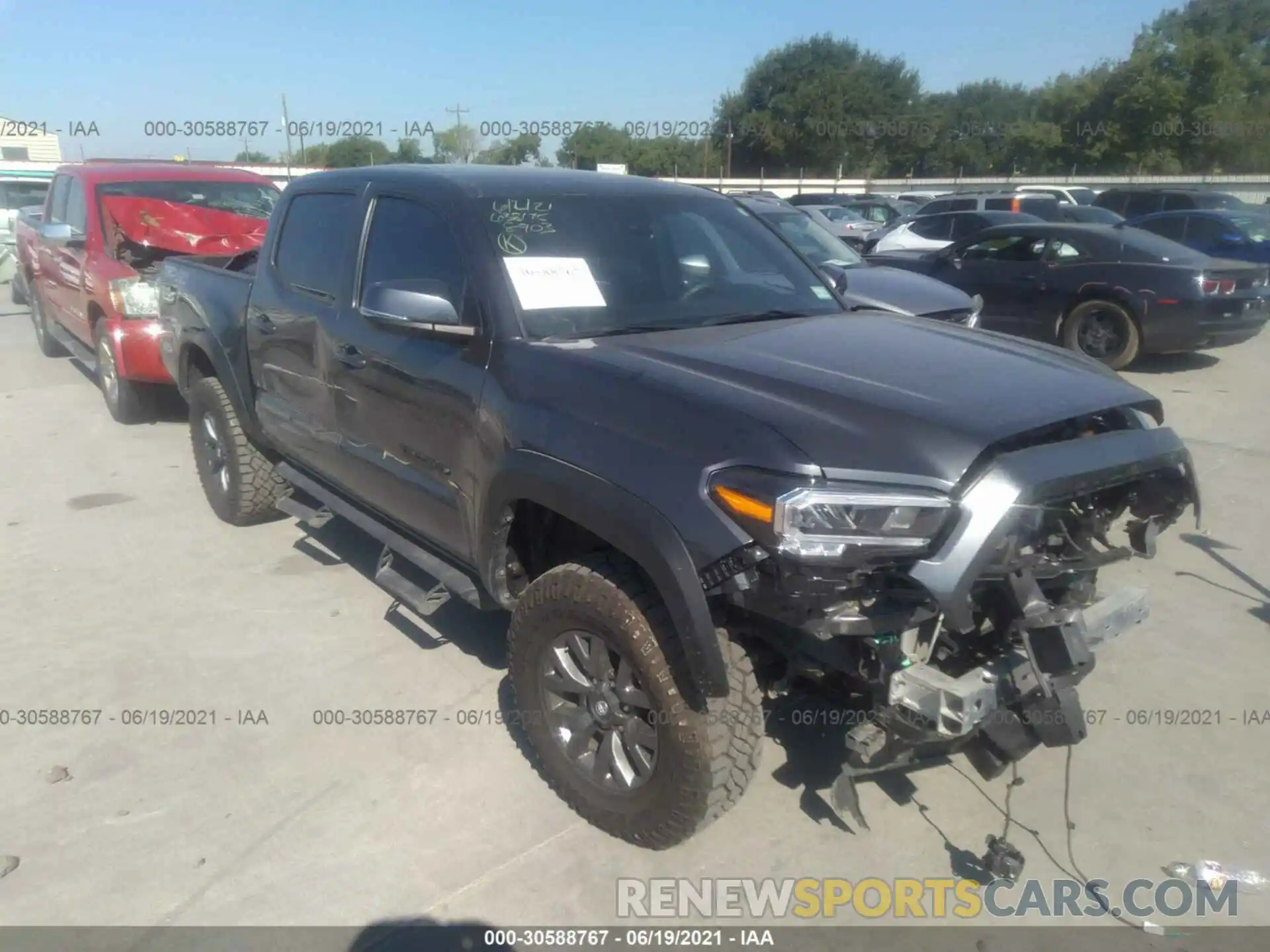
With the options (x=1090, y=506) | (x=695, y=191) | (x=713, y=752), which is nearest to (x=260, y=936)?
(x=713, y=752)

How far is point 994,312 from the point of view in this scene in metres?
10.7

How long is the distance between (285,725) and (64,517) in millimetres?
3144

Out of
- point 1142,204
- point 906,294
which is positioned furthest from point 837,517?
point 1142,204

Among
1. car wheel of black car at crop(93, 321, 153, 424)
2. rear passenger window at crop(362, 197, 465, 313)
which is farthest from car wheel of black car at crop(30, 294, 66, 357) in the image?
rear passenger window at crop(362, 197, 465, 313)

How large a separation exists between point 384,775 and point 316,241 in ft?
7.90

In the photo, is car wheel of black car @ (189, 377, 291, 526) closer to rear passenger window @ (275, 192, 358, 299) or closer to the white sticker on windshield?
rear passenger window @ (275, 192, 358, 299)

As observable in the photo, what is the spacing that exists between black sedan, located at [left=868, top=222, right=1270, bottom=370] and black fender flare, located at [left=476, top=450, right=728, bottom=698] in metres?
8.52

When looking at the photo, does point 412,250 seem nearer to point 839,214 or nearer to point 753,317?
point 753,317

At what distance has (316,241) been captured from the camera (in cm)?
446

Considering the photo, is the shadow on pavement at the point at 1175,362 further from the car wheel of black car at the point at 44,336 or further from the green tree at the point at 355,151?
the green tree at the point at 355,151

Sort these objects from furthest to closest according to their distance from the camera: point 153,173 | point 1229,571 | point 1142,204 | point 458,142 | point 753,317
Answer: point 458,142 < point 1142,204 < point 153,173 < point 1229,571 < point 753,317

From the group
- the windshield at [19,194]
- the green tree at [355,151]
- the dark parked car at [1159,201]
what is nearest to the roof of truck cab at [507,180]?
the windshield at [19,194]

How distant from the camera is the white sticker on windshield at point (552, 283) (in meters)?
3.33

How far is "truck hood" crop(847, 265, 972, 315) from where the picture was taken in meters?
7.16
